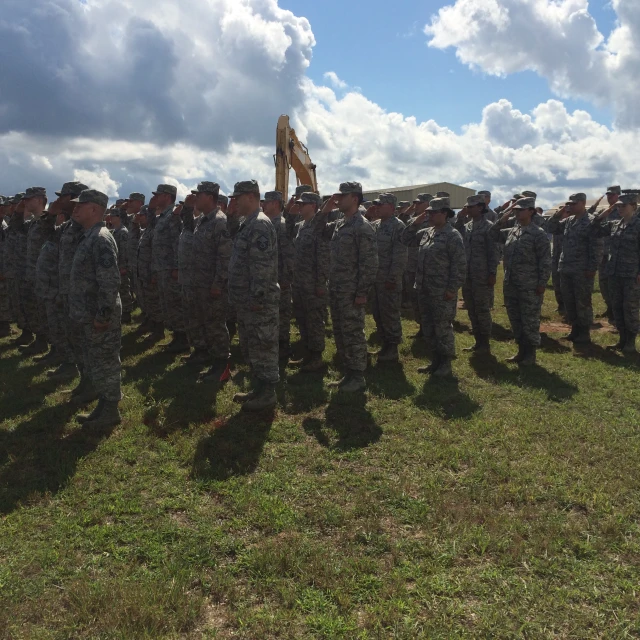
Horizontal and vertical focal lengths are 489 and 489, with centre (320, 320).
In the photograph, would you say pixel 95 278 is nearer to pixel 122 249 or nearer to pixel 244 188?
pixel 244 188

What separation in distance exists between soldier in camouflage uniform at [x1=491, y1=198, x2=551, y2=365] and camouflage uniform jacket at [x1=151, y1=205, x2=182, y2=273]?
16.7 ft

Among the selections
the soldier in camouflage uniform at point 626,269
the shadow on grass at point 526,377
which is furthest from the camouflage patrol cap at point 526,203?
the shadow on grass at point 526,377

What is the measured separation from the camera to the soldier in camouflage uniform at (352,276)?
19.4ft

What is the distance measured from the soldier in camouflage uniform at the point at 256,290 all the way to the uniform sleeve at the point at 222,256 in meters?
0.79

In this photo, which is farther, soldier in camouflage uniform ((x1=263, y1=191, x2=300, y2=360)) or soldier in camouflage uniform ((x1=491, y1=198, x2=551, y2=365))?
soldier in camouflage uniform ((x1=263, y1=191, x2=300, y2=360))

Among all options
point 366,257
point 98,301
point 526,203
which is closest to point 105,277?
point 98,301

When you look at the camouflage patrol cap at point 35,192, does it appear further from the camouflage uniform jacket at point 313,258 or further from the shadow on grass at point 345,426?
the shadow on grass at point 345,426

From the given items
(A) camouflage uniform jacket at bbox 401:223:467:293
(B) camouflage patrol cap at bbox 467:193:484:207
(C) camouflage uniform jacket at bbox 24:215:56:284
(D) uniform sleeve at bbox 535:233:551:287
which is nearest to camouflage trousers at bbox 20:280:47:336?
(C) camouflage uniform jacket at bbox 24:215:56:284

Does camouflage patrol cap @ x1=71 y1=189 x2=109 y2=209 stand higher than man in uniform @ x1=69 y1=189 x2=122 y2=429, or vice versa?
camouflage patrol cap @ x1=71 y1=189 x2=109 y2=209

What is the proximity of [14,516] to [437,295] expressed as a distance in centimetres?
526

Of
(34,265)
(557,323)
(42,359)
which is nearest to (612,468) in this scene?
(557,323)

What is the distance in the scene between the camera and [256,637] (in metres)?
2.54

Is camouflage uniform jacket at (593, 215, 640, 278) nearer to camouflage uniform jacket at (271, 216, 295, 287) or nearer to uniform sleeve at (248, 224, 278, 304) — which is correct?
camouflage uniform jacket at (271, 216, 295, 287)

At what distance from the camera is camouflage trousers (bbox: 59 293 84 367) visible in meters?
5.40
